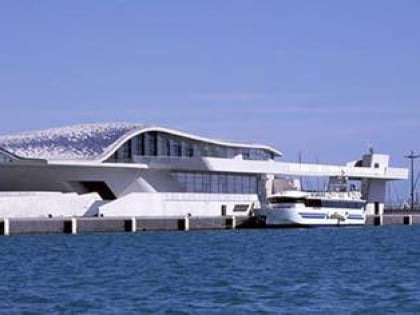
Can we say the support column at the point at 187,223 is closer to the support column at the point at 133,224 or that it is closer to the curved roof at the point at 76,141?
the support column at the point at 133,224

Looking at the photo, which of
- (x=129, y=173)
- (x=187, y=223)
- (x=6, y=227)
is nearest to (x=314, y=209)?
(x=187, y=223)

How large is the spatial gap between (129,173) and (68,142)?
271 inches

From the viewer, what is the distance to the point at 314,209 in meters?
114

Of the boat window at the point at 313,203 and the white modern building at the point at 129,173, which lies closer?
the white modern building at the point at 129,173

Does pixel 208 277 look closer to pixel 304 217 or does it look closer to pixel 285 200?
pixel 304 217

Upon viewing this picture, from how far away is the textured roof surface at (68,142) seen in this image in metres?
114

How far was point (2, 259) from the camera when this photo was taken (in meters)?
60.4

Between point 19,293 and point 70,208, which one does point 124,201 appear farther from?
point 19,293

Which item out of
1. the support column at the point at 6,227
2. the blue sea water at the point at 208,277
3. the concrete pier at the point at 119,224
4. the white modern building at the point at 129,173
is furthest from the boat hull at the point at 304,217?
the blue sea water at the point at 208,277

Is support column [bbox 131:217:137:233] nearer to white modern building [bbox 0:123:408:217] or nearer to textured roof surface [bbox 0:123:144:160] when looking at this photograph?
white modern building [bbox 0:123:408:217]

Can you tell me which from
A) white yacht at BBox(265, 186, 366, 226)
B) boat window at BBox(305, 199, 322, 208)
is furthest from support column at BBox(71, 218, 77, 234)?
boat window at BBox(305, 199, 322, 208)

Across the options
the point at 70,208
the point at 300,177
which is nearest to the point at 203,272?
the point at 70,208

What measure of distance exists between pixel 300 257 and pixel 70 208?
48488mm

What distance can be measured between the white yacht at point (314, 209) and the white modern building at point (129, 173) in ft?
22.3
